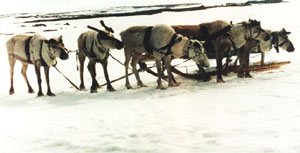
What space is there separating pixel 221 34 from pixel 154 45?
5.03ft

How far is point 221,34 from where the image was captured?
8438 millimetres

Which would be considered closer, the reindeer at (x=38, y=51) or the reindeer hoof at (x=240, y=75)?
the reindeer at (x=38, y=51)

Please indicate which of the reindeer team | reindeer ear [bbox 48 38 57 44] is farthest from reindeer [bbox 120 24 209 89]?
reindeer ear [bbox 48 38 57 44]

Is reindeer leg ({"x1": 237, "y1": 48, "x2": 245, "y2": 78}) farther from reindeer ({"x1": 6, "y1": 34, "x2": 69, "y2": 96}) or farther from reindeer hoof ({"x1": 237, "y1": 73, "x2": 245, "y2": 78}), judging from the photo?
reindeer ({"x1": 6, "y1": 34, "x2": 69, "y2": 96})

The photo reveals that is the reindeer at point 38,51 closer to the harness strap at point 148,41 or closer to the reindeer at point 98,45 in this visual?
the reindeer at point 98,45

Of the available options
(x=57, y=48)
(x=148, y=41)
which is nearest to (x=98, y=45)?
(x=57, y=48)

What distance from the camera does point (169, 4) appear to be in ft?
23.6

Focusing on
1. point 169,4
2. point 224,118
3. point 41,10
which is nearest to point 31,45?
point 41,10

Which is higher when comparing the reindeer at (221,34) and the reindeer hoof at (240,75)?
the reindeer at (221,34)

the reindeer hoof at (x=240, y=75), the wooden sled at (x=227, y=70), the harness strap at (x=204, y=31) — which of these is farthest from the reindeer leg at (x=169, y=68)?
the reindeer hoof at (x=240, y=75)

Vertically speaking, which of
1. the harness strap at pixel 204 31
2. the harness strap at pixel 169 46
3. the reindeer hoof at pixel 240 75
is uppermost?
the harness strap at pixel 204 31

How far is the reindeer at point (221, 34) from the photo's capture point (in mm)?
8484

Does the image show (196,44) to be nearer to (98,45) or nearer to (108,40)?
(108,40)

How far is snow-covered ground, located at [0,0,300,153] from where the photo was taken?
13.8 ft
